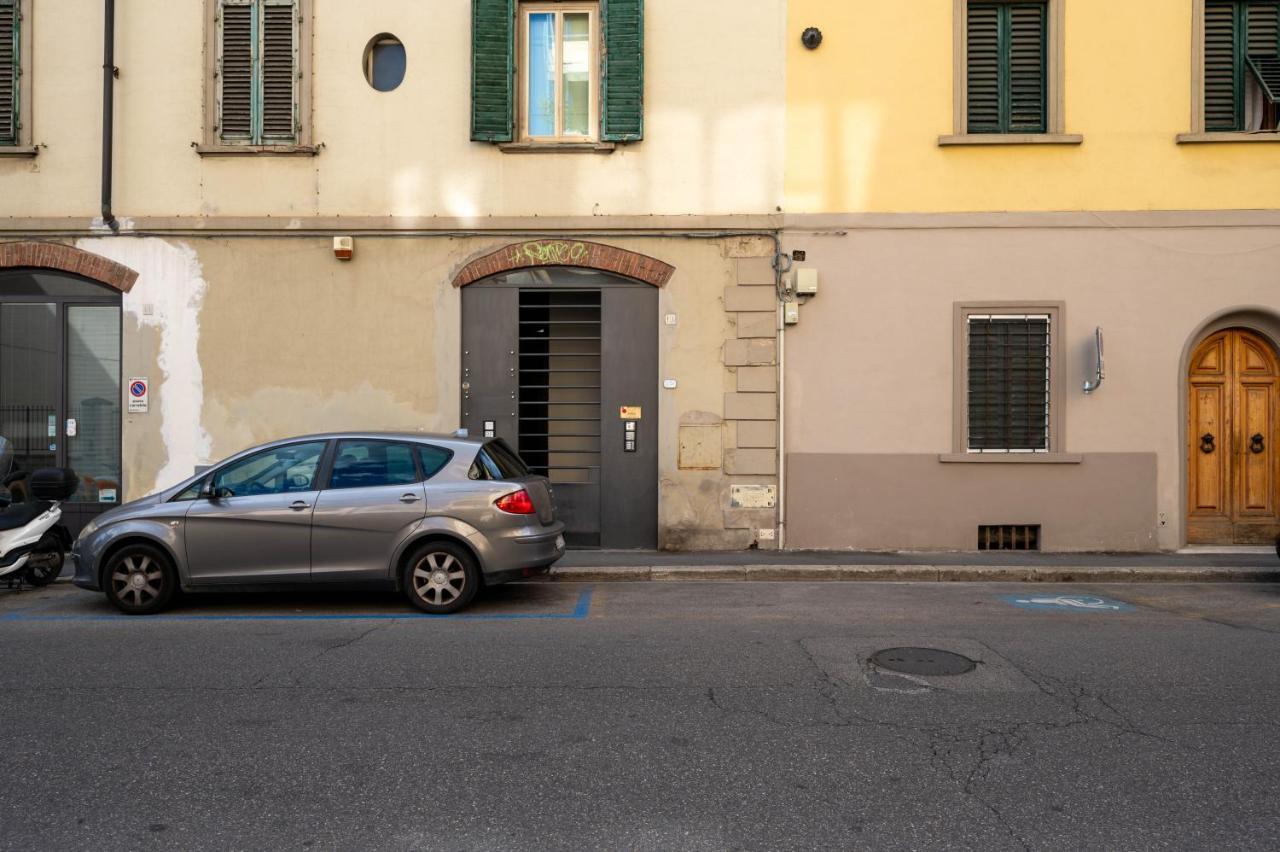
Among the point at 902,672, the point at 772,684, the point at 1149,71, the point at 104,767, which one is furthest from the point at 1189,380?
the point at 104,767

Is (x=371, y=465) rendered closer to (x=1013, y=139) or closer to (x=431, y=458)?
(x=431, y=458)

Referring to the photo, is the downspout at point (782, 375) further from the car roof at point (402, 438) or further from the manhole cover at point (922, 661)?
the manhole cover at point (922, 661)

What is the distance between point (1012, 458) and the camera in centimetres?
1130

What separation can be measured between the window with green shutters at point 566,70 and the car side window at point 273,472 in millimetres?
5038

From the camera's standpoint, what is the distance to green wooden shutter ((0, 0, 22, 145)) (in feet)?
38.2

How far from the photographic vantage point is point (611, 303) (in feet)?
38.1

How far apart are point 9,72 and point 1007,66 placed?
12208mm

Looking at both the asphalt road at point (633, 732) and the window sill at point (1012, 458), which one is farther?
the window sill at point (1012, 458)

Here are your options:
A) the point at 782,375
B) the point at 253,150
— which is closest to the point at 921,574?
the point at 782,375

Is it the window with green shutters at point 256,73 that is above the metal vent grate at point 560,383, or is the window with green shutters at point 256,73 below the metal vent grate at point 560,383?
above

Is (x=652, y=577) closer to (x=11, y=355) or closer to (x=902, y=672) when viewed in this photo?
(x=902, y=672)

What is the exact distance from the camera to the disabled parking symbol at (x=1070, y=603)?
8188mm

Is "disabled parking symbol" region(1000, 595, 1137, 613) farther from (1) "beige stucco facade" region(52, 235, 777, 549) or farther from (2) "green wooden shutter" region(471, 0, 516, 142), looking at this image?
(2) "green wooden shutter" region(471, 0, 516, 142)

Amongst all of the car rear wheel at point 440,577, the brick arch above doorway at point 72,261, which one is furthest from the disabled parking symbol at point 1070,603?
the brick arch above doorway at point 72,261
